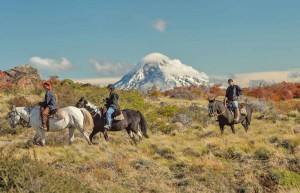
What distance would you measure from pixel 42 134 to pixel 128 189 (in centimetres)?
637

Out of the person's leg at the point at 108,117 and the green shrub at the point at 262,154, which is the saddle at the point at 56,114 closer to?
the person's leg at the point at 108,117

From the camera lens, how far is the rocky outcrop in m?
31.7

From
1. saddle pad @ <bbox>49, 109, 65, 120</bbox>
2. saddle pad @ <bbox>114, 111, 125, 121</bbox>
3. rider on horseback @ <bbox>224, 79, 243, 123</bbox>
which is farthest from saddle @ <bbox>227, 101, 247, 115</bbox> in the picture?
saddle pad @ <bbox>49, 109, 65, 120</bbox>

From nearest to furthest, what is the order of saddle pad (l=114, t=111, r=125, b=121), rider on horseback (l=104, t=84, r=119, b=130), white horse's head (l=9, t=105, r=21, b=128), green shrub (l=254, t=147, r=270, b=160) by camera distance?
green shrub (l=254, t=147, r=270, b=160), white horse's head (l=9, t=105, r=21, b=128), rider on horseback (l=104, t=84, r=119, b=130), saddle pad (l=114, t=111, r=125, b=121)

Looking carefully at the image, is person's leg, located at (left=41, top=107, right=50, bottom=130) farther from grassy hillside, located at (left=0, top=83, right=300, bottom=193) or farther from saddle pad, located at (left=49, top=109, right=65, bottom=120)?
grassy hillside, located at (left=0, top=83, right=300, bottom=193)

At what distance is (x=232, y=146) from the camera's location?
12.3m

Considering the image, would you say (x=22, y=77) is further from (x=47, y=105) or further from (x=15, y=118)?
(x=47, y=105)

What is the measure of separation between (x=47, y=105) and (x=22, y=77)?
20.4 metres

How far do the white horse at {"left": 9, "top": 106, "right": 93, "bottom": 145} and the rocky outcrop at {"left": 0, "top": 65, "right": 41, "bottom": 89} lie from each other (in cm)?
1817

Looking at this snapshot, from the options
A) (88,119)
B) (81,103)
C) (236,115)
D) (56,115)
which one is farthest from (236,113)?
(56,115)

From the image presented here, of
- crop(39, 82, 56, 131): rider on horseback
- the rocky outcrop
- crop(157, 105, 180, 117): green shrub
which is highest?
the rocky outcrop

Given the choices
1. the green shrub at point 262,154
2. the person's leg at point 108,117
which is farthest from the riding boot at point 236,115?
the person's leg at point 108,117

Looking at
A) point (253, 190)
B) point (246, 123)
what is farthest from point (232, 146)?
point (246, 123)

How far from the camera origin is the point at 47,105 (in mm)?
13570
